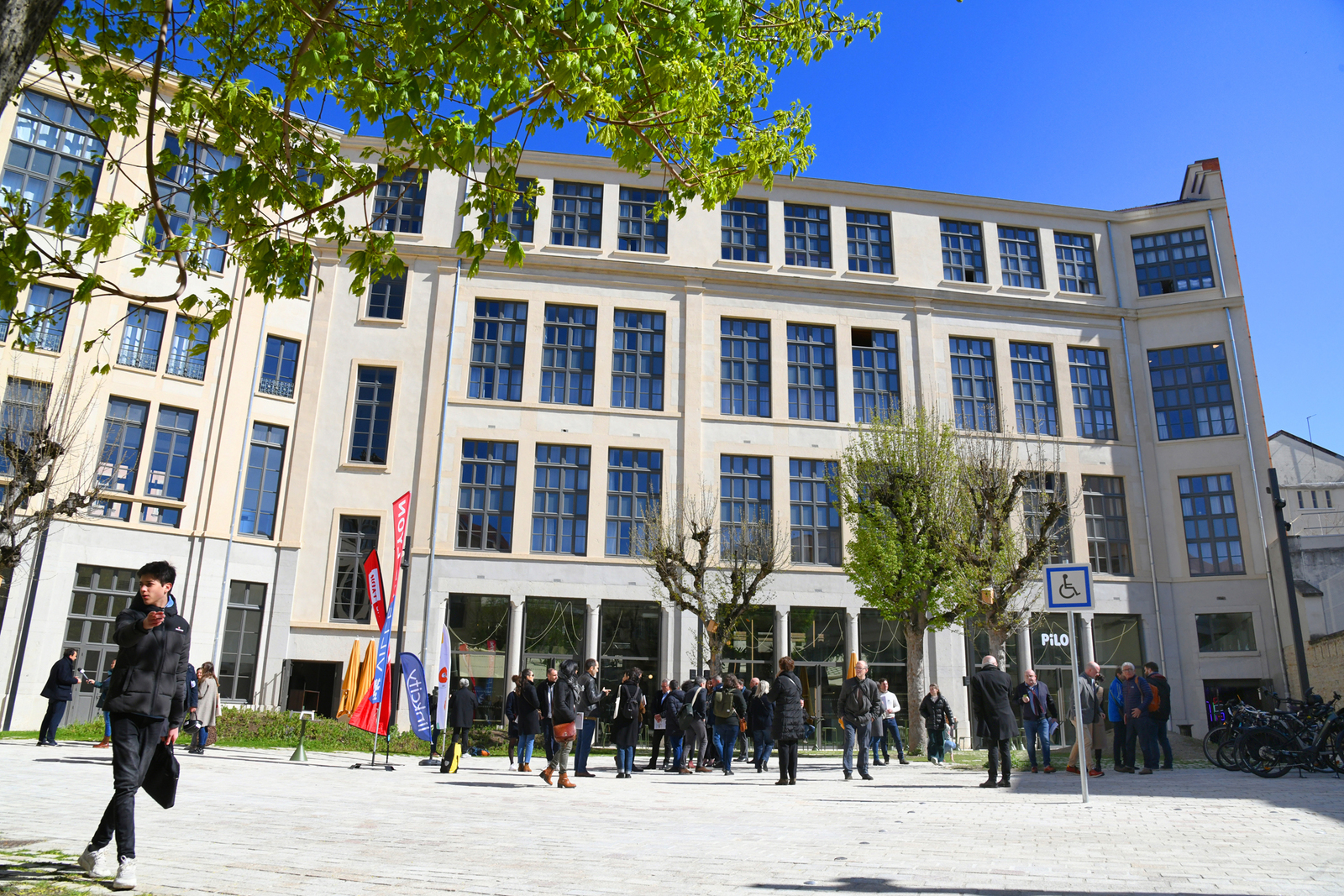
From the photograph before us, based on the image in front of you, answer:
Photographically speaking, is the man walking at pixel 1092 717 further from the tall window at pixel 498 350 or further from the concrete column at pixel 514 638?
the tall window at pixel 498 350

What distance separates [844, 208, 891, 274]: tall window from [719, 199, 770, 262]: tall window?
317 cm

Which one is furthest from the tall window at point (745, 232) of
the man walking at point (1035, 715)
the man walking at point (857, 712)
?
the man walking at point (1035, 715)

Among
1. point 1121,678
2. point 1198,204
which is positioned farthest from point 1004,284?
point 1121,678

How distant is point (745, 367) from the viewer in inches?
1291

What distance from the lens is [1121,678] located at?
15.7 m

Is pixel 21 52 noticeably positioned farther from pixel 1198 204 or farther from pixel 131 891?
pixel 1198 204

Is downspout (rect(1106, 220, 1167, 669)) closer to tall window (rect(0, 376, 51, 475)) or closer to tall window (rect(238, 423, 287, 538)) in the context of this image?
tall window (rect(238, 423, 287, 538))

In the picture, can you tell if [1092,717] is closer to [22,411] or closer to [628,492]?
[628,492]

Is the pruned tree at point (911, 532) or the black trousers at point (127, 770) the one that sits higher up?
the pruned tree at point (911, 532)

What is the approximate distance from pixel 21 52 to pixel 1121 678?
655 inches

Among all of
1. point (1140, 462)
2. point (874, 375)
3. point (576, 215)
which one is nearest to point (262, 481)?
point (576, 215)

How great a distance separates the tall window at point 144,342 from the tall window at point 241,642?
269 inches

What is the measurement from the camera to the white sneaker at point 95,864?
5.24m

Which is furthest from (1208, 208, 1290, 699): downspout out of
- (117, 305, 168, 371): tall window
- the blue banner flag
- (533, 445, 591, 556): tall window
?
(117, 305, 168, 371): tall window
